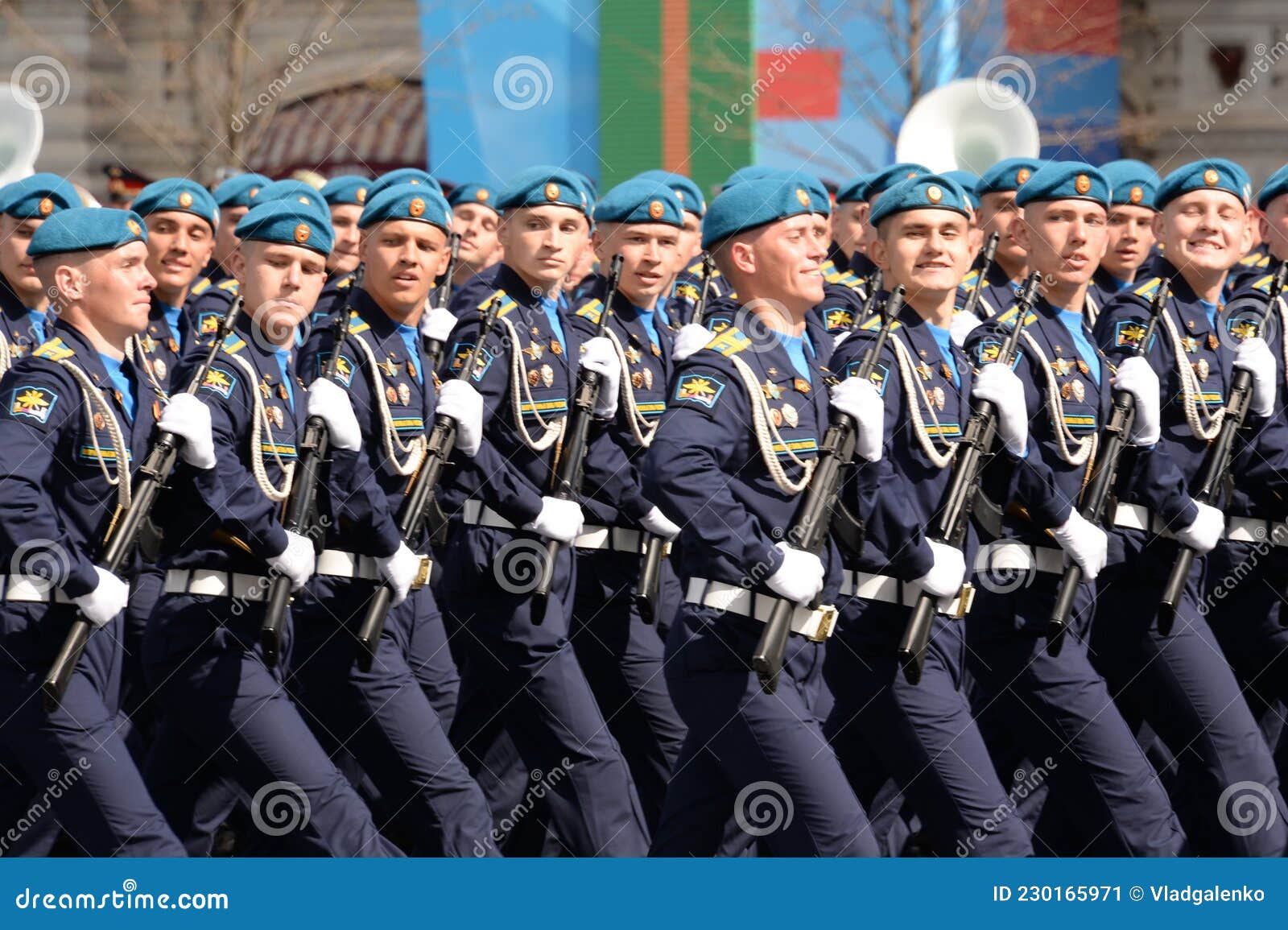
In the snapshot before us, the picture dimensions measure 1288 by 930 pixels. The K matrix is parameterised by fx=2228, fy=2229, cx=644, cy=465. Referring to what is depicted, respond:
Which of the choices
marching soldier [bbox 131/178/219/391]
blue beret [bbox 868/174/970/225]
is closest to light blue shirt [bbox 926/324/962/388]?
blue beret [bbox 868/174/970/225]

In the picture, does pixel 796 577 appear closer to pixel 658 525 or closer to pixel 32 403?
pixel 658 525

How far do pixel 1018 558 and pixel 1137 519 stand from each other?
56 centimetres

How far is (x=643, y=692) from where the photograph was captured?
7.13 m

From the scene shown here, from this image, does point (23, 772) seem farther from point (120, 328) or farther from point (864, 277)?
point (864, 277)

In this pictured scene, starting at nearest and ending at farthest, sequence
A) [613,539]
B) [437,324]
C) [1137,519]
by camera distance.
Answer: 1. [1137,519]
2. [613,539]
3. [437,324]

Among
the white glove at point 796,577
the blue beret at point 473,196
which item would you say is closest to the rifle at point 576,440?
the white glove at point 796,577

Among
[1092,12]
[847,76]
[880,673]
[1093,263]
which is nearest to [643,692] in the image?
[880,673]

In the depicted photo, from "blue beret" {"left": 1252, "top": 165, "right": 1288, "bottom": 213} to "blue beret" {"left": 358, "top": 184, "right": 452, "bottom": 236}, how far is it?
1737 mm

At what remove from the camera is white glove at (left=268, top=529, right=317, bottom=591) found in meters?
6.02

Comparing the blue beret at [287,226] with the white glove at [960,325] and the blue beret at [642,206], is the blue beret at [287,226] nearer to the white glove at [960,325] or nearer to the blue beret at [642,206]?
the blue beret at [642,206]

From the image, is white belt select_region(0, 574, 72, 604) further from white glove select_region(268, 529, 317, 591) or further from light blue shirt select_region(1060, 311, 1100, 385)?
light blue shirt select_region(1060, 311, 1100, 385)

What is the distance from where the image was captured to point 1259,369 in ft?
23.0

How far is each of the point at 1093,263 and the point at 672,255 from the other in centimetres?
170

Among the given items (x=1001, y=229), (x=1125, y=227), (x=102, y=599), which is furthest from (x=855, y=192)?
(x=102, y=599)
